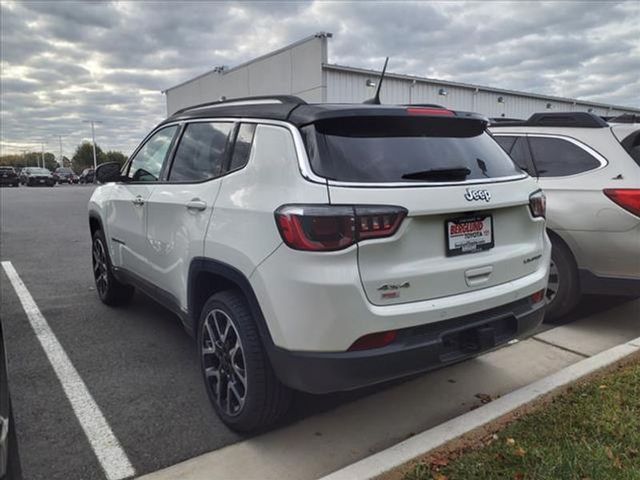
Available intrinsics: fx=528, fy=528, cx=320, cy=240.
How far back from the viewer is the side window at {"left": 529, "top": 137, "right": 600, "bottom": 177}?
461cm

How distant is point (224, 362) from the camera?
3.07 metres

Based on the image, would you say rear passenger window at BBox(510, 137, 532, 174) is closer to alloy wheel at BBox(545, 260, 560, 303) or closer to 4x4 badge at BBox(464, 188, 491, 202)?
alloy wheel at BBox(545, 260, 560, 303)

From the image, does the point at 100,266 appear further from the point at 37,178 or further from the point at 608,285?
the point at 37,178

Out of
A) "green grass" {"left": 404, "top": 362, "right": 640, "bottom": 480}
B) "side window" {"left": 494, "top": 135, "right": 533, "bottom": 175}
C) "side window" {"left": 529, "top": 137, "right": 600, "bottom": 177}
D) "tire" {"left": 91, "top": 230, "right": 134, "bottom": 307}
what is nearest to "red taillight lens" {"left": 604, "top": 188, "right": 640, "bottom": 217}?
"side window" {"left": 529, "top": 137, "right": 600, "bottom": 177}

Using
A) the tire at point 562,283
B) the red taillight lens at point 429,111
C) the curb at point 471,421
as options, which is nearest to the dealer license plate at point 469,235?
the red taillight lens at point 429,111

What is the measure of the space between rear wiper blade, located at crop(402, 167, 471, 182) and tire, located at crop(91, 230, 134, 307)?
356 cm

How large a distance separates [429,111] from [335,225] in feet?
3.32

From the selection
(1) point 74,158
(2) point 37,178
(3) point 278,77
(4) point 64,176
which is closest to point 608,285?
(3) point 278,77

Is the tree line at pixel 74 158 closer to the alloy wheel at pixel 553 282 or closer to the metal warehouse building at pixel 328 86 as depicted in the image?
the metal warehouse building at pixel 328 86

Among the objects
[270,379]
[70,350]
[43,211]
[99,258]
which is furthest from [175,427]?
[43,211]

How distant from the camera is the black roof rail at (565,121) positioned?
4662 millimetres

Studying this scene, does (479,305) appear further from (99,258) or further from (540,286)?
(99,258)

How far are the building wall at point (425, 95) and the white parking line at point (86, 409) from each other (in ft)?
35.8

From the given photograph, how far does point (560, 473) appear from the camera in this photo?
99.0 inches
